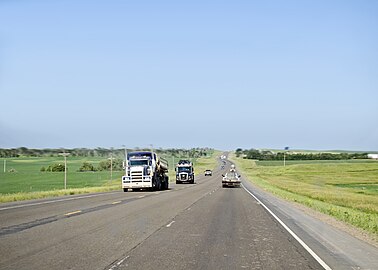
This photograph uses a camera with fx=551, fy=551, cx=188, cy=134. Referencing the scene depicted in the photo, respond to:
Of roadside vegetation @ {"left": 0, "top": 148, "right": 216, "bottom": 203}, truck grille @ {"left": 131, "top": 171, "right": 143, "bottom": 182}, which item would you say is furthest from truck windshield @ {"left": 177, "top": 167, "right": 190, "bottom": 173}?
truck grille @ {"left": 131, "top": 171, "right": 143, "bottom": 182}

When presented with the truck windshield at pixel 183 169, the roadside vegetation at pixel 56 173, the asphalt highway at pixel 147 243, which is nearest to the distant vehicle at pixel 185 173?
the truck windshield at pixel 183 169

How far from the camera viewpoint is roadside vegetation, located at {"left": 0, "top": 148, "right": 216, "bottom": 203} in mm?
53475

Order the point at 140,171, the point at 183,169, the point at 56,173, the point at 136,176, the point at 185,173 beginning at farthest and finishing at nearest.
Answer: the point at 56,173
the point at 183,169
the point at 185,173
the point at 136,176
the point at 140,171

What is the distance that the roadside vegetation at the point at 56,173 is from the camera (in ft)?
175

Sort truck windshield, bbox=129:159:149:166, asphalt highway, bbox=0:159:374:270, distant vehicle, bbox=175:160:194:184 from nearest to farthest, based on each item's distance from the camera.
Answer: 1. asphalt highway, bbox=0:159:374:270
2. truck windshield, bbox=129:159:149:166
3. distant vehicle, bbox=175:160:194:184

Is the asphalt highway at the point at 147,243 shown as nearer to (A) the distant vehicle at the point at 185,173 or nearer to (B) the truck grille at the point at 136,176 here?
(B) the truck grille at the point at 136,176

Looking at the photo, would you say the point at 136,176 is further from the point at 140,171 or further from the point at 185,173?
the point at 185,173

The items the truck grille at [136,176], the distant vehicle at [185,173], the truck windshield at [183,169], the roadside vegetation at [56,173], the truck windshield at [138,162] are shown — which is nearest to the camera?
the truck grille at [136,176]

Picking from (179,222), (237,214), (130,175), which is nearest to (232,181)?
(130,175)

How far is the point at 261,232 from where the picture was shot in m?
18.2

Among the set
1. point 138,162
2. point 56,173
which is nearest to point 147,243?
point 138,162

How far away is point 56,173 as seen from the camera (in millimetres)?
114188

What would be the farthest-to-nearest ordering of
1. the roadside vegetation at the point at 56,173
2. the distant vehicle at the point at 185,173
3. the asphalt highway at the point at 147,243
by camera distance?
1. the distant vehicle at the point at 185,173
2. the roadside vegetation at the point at 56,173
3. the asphalt highway at the point at 147,243

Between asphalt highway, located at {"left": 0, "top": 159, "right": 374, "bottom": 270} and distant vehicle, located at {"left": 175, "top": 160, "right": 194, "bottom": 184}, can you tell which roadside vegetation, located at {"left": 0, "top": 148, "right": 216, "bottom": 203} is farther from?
asphalt highway, located at {"left": 0, "top": 159, "right": 374, "bottom": 270}
